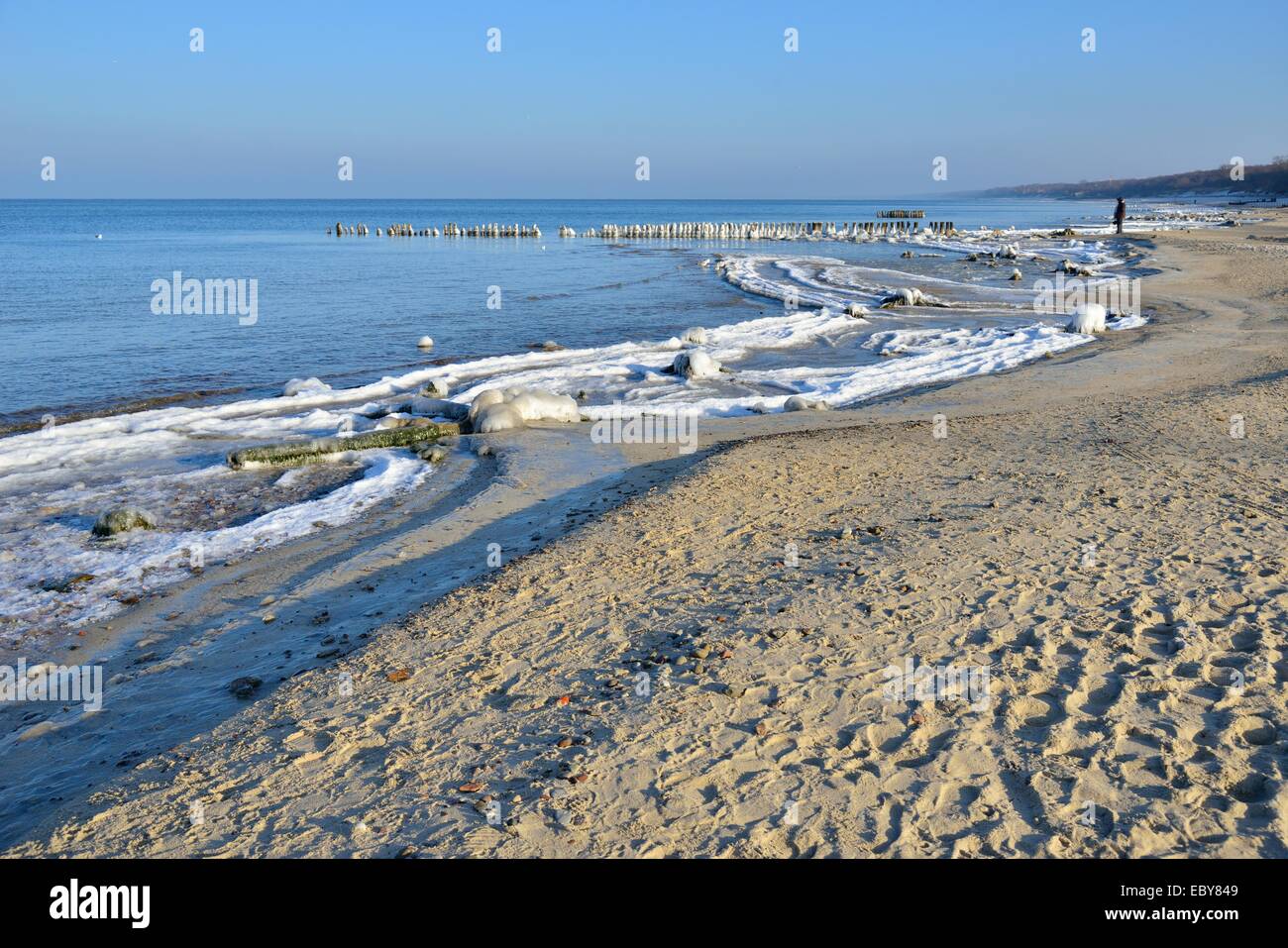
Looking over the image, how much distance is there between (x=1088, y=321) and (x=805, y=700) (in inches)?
837

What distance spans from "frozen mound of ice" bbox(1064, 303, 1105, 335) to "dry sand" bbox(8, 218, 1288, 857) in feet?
47.9

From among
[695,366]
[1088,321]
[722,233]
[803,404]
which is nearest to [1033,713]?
[803,404]

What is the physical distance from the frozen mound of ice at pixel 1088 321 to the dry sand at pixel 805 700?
575 inches

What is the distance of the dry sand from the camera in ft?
14.0

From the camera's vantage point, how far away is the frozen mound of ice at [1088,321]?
22906mm

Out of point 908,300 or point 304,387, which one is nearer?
point 304,387

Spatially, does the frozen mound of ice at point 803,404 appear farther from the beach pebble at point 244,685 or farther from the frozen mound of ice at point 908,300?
the frozen mound of ice at point 908,300

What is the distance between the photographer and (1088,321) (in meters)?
23.0

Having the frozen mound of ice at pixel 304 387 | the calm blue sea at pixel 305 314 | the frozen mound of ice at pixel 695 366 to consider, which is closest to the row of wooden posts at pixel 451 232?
the calm blue sea at pixel 305 314

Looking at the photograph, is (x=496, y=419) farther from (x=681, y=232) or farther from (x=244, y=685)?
(x=681, y=232)

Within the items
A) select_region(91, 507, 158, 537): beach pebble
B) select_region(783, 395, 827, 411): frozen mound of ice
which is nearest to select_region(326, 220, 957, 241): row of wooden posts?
select_region(783, 395, 827, 411): frozen mound of ice

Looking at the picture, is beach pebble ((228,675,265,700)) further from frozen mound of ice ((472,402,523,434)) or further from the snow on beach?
frozen mound of ice ((472,402,523,434))

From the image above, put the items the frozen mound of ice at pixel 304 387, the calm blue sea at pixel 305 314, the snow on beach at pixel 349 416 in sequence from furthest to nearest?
the calm blue sea at pixel 305 314 → the frozen mound of ice at pixel 304 387 → the snow on beach at pixel 349 416
